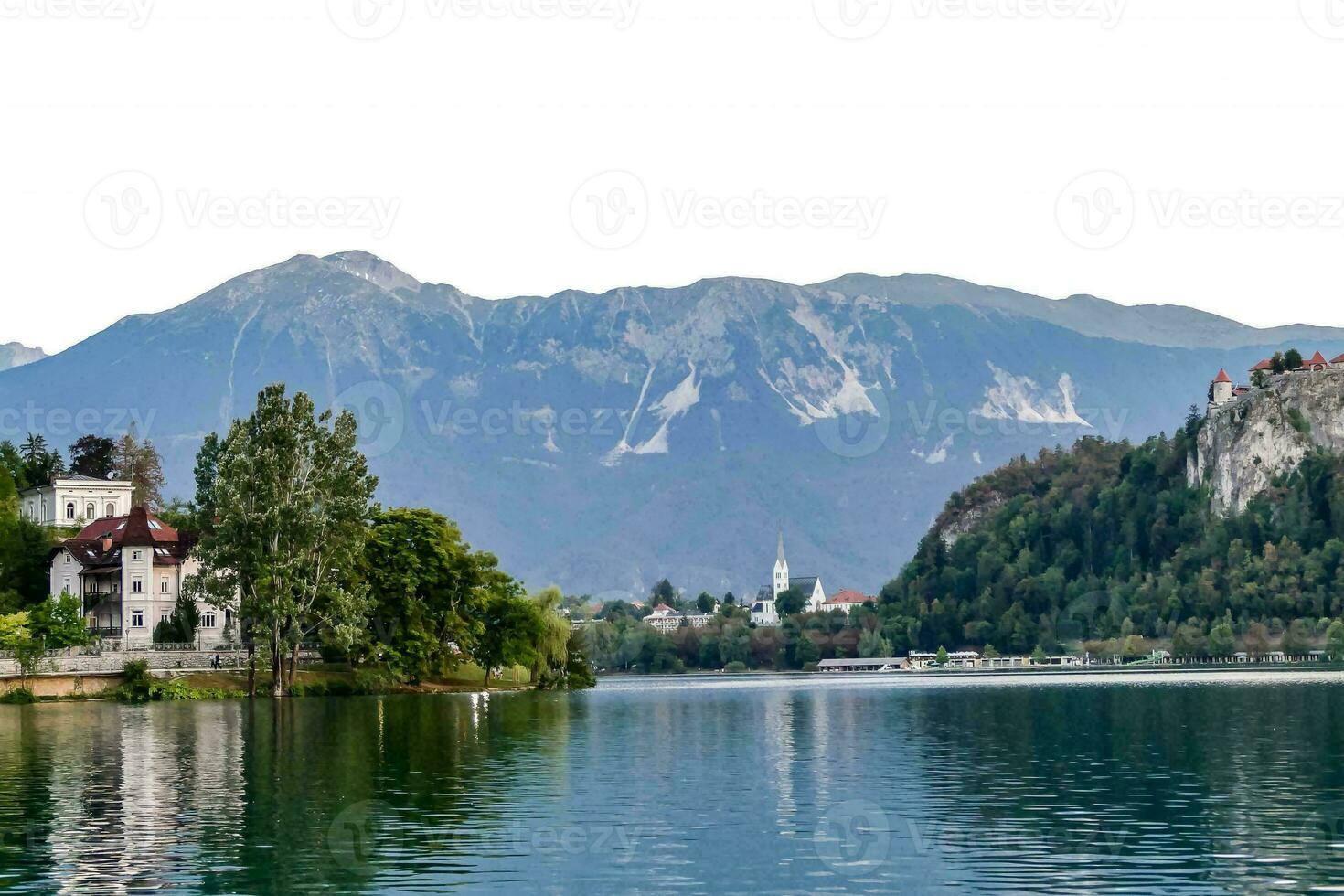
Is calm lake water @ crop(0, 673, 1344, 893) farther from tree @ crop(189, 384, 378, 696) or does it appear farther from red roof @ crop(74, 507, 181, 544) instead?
red roof @ crop(74, 507, 181, 544)

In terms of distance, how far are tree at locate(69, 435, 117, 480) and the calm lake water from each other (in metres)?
99.8

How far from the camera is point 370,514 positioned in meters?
118

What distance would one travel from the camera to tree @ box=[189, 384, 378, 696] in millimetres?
106188

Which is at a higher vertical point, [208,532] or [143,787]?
[208,532]

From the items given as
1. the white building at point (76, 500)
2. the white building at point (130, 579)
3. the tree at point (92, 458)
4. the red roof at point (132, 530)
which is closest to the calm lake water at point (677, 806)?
the white building at point (130, 579)

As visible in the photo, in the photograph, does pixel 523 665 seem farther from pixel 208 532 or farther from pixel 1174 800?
pixel 1174 800

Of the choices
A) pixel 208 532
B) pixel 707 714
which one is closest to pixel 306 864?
pixel 707 714

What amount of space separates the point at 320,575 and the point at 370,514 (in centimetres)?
959

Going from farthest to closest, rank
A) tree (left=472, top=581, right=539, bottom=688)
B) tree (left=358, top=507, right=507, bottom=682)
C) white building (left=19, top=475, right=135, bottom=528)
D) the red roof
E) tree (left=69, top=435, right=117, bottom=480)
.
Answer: tree (left=69, top=435, right=117, bottom=480), white building (left=19, top=475, right=135, bottom=528), tree (left=472, top=581, right=539, bottom=688), the red roof, tree (left=358, top=507, right=507, bottom=682)

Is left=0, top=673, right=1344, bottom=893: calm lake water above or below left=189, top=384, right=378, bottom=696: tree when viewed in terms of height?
below

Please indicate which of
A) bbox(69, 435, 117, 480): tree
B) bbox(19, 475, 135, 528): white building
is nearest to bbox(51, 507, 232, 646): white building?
bbox(19, 475, 135, 528): white building

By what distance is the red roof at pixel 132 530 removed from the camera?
131 metres

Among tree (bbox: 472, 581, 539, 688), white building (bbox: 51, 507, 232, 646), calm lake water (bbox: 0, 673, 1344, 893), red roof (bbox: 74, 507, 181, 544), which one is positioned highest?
red roof (bbox: 74, 507, 181, 544)

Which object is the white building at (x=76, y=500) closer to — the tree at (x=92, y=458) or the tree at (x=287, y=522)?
the tree at (x=92, y=458)
